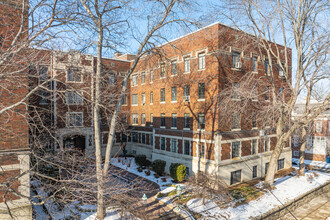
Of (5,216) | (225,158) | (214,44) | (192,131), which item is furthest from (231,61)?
(5,216)

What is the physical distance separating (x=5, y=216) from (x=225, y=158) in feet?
54.1

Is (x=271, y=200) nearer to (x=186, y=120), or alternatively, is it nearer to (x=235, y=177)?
(x=235, y=177)

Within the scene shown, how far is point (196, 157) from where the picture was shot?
21672 mm

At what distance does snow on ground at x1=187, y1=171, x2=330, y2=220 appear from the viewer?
14.4m

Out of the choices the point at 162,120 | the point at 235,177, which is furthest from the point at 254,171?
the point at 162,120

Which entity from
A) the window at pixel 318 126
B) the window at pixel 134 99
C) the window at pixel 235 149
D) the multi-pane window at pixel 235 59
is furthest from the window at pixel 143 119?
the window at pixel 318 126

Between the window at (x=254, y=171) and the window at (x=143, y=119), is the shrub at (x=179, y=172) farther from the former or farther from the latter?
the window at (x=143, y=119)

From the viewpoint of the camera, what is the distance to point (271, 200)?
16719 mm

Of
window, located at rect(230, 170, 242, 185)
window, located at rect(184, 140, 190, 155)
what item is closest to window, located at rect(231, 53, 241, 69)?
window, located at rect(184, 140, 190, 155)

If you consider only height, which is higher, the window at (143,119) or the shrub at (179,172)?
the window at (143,119)

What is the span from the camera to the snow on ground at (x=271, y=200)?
47.3 feet

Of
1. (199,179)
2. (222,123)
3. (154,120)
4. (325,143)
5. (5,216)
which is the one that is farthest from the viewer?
(325,143)

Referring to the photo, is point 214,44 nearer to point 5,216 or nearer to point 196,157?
point 196,157

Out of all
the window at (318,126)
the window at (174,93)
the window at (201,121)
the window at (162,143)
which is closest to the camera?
the window at (201,121)
